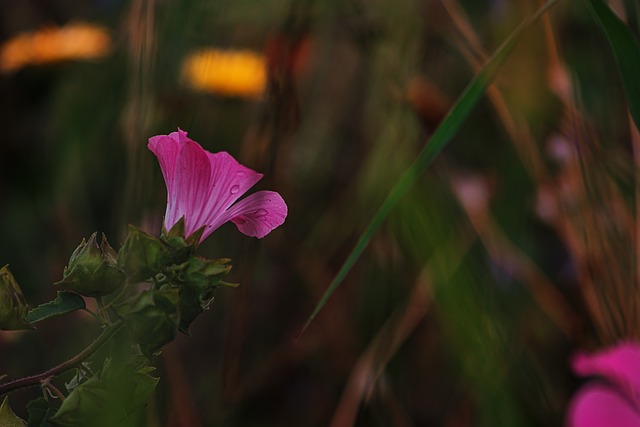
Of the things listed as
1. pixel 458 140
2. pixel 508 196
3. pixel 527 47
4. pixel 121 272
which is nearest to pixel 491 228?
pixel 527 47

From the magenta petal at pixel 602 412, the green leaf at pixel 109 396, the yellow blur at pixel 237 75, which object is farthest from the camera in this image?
the yellow blur at pixel 237 75

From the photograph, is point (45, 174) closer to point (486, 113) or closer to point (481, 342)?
point (486, 113)

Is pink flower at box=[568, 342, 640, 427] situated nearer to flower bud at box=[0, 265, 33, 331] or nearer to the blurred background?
the blurred background

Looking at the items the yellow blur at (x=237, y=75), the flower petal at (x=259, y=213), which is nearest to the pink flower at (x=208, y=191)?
the flower petal at (x=259, y=213)

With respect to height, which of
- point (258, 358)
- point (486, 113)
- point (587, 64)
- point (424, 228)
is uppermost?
point (424, 228)

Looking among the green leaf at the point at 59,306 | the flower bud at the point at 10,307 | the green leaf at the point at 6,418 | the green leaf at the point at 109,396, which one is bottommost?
the green leaf at the point at 6,418

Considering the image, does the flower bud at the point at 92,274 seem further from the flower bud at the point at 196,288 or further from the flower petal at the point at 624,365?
the flower petal at the point at 624,365
